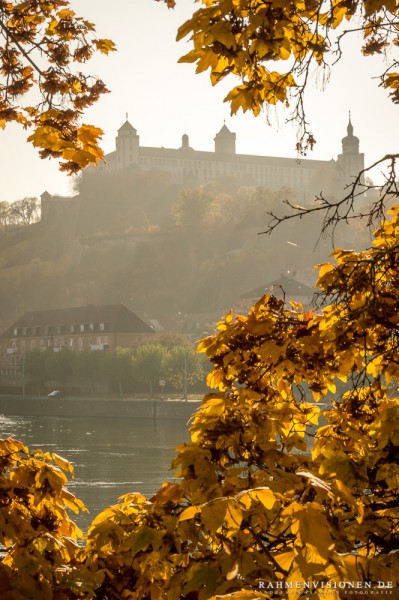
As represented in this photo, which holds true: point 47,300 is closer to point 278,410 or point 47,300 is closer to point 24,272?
point 24,272

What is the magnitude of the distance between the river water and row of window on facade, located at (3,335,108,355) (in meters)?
20.0

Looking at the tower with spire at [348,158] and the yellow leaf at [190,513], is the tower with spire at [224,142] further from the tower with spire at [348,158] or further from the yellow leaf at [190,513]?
the yellow leaf at [190,513]

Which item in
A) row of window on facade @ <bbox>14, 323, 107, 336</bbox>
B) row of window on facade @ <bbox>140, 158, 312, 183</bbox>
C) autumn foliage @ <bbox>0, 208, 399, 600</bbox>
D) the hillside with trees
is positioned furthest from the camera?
row of window on facade @ <bbox>140, 158, 312, 183</bbox>

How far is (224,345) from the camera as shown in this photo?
3.91 m

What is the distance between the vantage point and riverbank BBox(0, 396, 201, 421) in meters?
54.8

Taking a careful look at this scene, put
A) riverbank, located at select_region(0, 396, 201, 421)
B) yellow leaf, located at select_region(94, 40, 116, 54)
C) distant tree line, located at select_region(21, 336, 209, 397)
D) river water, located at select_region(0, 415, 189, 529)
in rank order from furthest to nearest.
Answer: distant tree line, located at select_region(21, 336, 209, 397) < riverbank, located at select_region(0, 396, 201, 421) < river water, located at select_region(0, 415, 189, 529) < yellow leaf, located at select_region(94, 40, 116, 54)

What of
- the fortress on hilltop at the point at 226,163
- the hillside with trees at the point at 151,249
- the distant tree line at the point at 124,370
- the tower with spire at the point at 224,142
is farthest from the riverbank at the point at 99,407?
the tower with spire at the point at 224,142

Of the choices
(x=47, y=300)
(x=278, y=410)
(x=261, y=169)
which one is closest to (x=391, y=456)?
(x=278, y=410)

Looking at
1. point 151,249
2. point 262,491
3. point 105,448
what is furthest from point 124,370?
point 262,491

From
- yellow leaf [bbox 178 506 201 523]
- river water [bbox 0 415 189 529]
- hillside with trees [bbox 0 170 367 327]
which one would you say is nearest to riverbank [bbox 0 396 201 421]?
river water [bbox 0 415 189 529]

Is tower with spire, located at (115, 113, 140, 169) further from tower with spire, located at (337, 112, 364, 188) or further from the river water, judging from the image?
the river water

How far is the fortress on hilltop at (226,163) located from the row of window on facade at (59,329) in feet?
110

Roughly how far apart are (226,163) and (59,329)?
52264mm

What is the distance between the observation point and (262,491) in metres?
2.36
